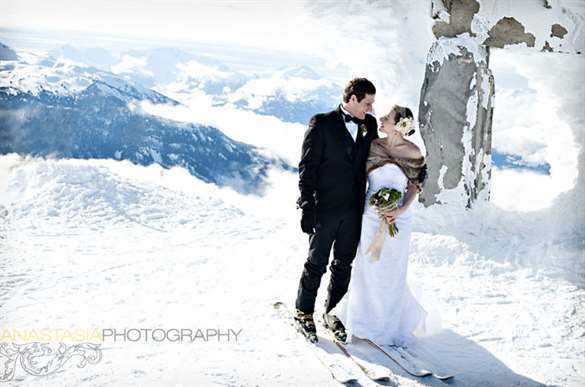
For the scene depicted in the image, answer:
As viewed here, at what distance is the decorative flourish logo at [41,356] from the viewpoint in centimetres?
345

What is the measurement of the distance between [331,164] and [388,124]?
52cm

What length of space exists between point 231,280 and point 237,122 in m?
122

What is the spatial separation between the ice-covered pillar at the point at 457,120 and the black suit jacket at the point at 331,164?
3.58 meters

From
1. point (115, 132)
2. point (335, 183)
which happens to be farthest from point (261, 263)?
point (115, 132)

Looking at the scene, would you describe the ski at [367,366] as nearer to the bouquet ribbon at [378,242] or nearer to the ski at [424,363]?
the ski at [424,363]

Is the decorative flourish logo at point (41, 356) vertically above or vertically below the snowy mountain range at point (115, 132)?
above

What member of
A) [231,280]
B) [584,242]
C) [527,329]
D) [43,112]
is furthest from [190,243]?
[43,112]

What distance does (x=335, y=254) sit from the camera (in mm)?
4000

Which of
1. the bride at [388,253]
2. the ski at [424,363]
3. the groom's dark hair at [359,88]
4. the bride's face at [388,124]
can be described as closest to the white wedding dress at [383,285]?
the bride at [388,253]

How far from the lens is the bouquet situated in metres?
3.71

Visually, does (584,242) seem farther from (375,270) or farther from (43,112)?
(43,112)

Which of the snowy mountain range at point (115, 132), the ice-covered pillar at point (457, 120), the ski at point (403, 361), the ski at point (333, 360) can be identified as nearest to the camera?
the ski at point (333, 360)

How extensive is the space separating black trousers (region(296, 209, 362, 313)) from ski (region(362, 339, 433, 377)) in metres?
0.50

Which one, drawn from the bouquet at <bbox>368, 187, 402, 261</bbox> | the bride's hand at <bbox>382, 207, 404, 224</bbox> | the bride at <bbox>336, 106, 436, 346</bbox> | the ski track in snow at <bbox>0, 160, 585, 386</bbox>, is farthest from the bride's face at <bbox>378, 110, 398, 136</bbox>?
the ski track in snow at <bbox>0, 160, 585, 386</bbox>
